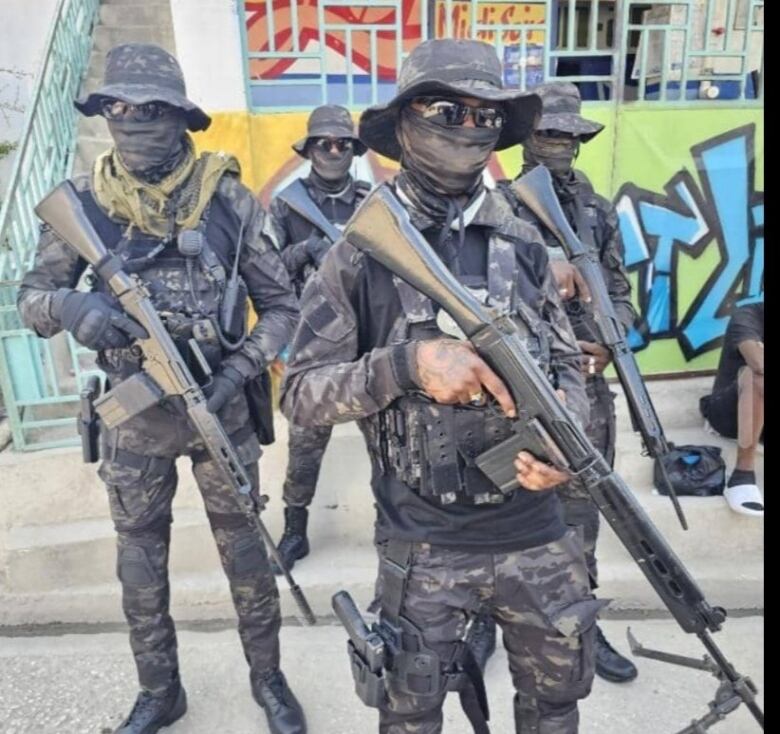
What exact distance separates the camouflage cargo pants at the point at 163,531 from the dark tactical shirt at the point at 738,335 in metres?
2.74

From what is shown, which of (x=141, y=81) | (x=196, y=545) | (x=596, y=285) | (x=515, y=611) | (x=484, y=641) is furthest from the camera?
(x=196, y=545)

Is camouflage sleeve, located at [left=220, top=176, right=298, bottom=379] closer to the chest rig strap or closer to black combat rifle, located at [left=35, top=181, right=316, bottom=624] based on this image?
black combat rifle, located at [left=35, top=181, right=316, bottom=624]

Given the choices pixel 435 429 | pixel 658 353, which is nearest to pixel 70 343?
pixel 435 429

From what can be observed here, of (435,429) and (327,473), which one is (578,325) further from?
(327,473)

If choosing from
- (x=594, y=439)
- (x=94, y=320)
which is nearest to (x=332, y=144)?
(x=94, y=320)

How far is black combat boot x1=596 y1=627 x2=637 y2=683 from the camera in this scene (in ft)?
9.80

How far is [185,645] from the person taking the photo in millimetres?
3279

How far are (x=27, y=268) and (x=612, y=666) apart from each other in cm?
347

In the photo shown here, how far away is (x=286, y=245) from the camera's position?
3.85m

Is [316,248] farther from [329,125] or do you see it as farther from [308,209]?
[329,125]

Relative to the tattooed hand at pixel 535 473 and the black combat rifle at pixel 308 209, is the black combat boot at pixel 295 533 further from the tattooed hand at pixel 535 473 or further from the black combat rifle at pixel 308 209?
the tattooed hand at pixel 535 473

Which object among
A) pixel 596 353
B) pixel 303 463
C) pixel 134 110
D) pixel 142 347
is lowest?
pixel 303 463

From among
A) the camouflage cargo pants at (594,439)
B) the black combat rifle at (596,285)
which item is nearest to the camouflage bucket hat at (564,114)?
the black combat rifle at (596,285)

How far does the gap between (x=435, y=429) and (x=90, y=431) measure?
1476 millimetres
